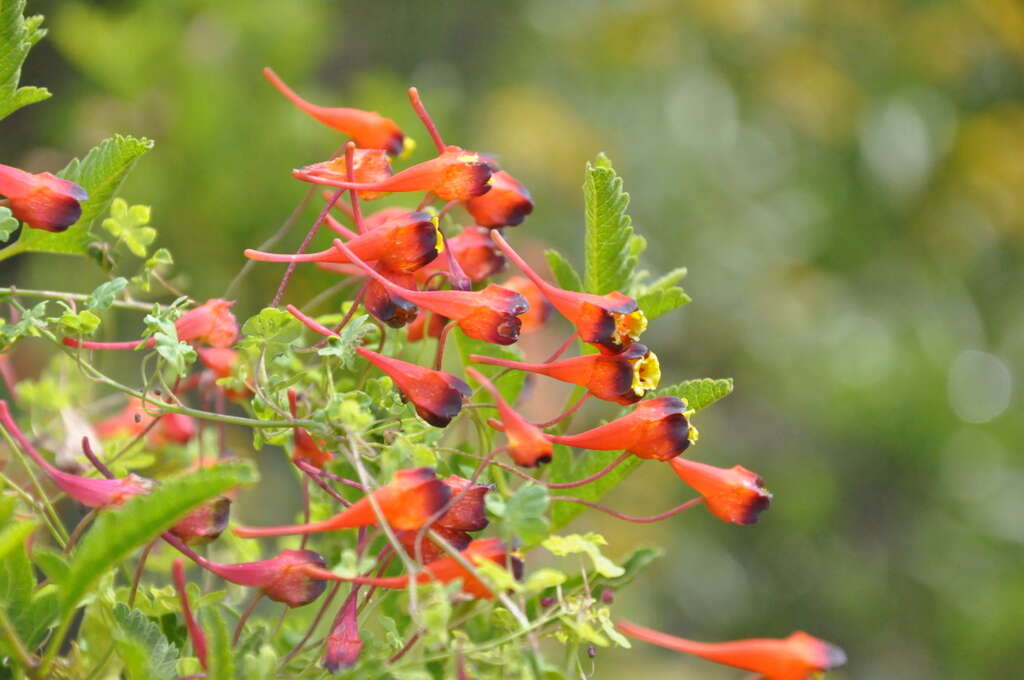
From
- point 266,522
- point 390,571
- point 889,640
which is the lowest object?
point 889,640

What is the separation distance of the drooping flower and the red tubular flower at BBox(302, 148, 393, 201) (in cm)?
6

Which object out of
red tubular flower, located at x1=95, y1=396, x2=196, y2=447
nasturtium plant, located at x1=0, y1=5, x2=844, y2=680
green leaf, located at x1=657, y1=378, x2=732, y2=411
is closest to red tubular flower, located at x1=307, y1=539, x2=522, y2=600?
nasturtium plant, located at x1=0, y1=5, x2=844, y2=680

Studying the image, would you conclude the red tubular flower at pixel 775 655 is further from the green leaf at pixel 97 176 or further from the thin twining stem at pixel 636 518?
the green leaf at pixel 97 176

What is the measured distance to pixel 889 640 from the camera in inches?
99.7

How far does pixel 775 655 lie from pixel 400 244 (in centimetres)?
19

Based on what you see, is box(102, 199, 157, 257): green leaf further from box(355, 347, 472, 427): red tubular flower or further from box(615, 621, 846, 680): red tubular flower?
box(615, 621, 846, 680): red tubular flower

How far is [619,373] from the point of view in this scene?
15.2 inches

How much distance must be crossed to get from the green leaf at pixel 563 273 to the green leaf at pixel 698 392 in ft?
0.22

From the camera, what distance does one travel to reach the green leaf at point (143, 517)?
29 centimetres

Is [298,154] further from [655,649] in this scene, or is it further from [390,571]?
[655,649]

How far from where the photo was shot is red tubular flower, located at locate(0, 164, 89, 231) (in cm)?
39

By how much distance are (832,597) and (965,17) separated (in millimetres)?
1767

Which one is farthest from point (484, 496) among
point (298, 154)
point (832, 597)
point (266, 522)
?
point (832, 597)

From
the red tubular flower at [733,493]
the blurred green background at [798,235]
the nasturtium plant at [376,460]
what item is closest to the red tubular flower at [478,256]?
the nasturtium plant at [376,460]
